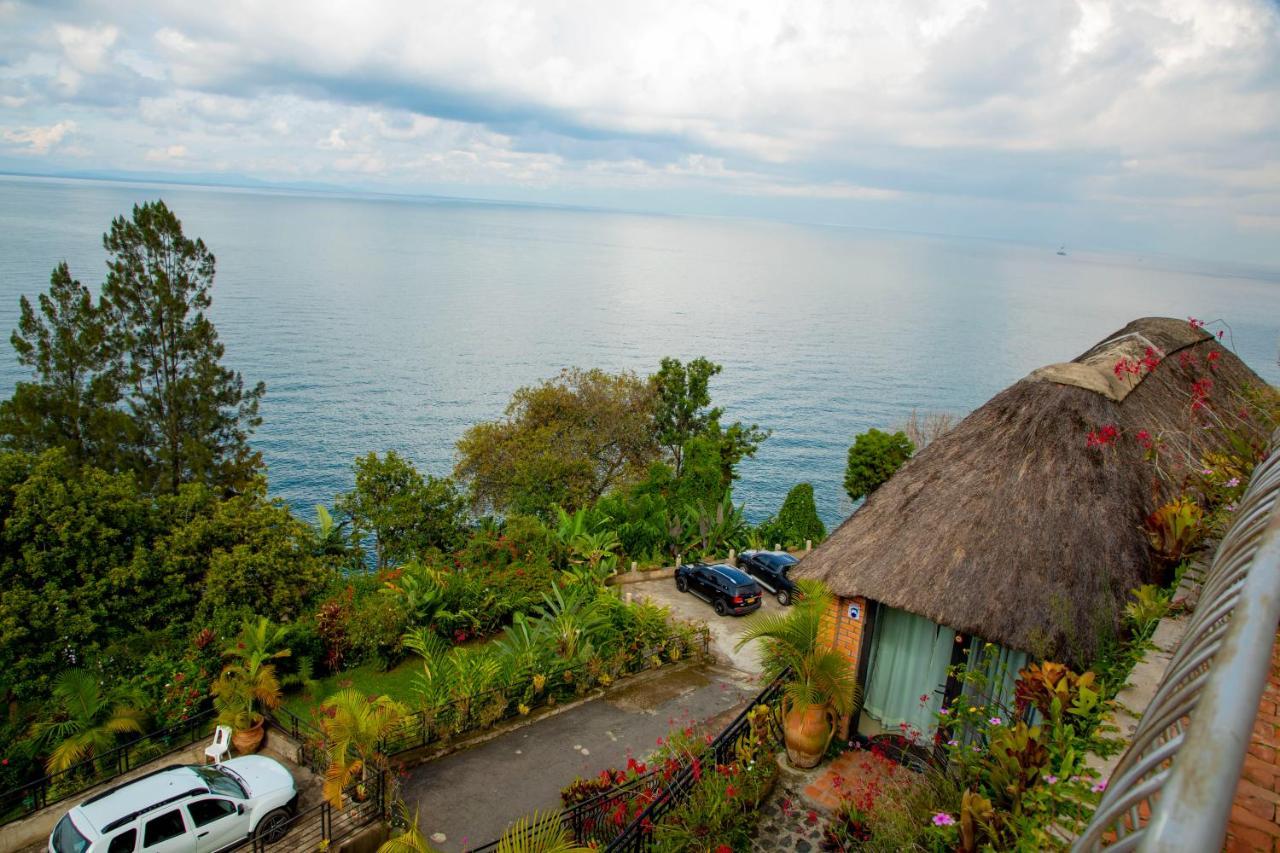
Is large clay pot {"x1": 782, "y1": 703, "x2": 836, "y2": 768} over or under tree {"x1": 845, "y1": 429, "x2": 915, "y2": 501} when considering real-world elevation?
over

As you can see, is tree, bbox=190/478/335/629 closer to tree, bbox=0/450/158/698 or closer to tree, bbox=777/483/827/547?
tree, bbox=0/450/158/698

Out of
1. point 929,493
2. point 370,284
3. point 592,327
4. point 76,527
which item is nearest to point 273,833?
point 76,527

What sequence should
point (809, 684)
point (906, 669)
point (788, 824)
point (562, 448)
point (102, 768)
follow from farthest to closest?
1. point (562, 448)
2. point (102, 768)
3. point (906, 669)
4. point (809, 684)
5. point (788, 824)

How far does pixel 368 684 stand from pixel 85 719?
5283mm

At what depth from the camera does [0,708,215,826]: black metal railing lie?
41.2ft

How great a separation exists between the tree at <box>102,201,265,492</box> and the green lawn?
59.0 feet

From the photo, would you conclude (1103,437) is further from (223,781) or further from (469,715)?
(223,781)

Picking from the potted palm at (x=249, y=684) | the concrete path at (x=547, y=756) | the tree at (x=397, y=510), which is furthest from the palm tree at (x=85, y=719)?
the tree at (x=397, y=510)

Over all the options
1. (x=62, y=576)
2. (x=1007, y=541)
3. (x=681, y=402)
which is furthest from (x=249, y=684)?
(x=681, y=402)

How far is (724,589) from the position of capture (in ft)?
68.3

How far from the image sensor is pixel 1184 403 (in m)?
13.3

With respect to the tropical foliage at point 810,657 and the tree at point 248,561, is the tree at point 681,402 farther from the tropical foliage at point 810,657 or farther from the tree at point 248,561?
the tropical foliage at point 810,657

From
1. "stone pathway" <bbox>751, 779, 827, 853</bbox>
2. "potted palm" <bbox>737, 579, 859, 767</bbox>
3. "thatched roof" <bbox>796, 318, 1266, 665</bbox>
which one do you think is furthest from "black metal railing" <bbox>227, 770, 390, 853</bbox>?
"thatched roof" <bbox>796, 318, 1266, 665</bbox>

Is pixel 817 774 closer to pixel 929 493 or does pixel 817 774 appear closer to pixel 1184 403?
pixel 929 493
